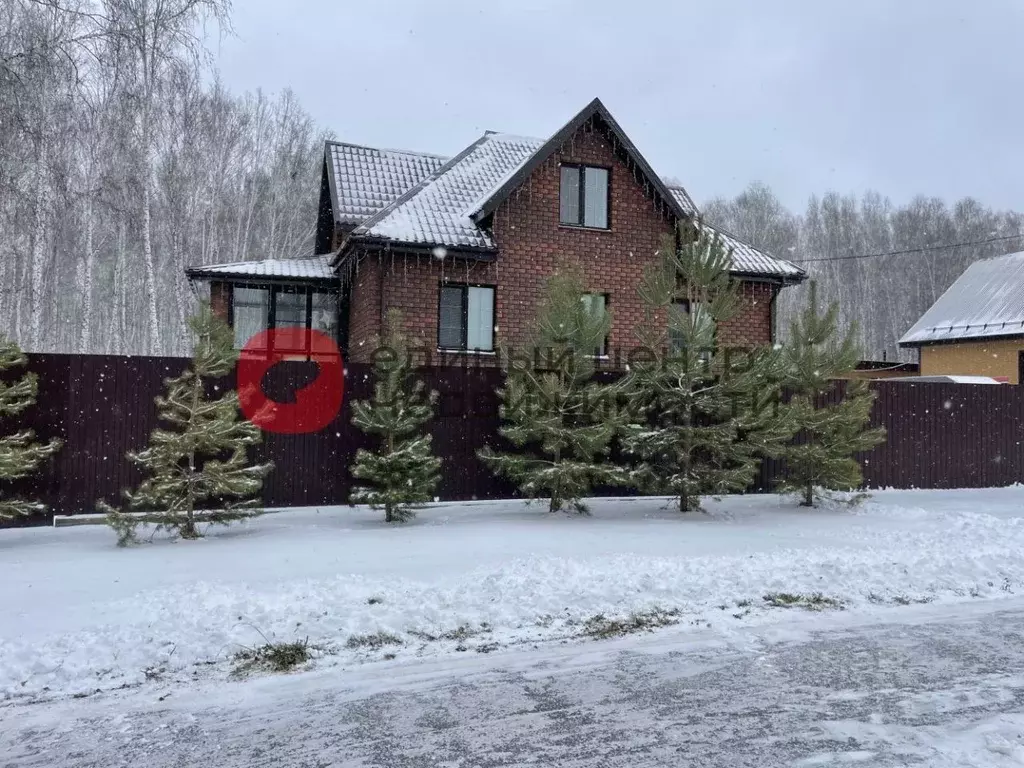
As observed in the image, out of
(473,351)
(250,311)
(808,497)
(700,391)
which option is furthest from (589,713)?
(250,311)

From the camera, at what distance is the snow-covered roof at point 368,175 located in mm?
15750

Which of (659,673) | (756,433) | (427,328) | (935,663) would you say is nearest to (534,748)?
(659,673)

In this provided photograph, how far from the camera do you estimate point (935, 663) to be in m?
4.38

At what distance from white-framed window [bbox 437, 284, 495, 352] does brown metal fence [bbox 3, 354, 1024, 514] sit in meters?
3.71

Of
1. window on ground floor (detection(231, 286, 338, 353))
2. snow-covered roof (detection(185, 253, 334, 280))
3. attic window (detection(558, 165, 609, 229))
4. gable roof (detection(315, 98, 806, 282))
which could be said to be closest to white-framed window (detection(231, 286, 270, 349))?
window on ground floor (detection(231, 286, 338, 353))

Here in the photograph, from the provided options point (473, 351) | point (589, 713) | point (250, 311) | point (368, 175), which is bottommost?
point (589, 713)

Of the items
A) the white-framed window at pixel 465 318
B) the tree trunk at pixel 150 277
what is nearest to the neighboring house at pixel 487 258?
the white-framed window at pixel 465 318

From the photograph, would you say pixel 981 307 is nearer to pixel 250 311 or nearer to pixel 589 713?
pixel 250 311

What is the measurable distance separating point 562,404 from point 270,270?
8.54 metres

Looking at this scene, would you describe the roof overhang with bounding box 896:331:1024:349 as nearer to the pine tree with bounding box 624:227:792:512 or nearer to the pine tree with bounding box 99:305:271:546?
the pine tree with bounding box 624:227:792:512

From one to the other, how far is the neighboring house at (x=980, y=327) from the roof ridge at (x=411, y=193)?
61.0 feet

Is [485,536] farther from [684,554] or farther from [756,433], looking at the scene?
[756,433]

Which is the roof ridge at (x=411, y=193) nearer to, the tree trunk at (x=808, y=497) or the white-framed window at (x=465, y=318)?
the white-framed window at (x=465, y=318)

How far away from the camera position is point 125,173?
2216 cm
